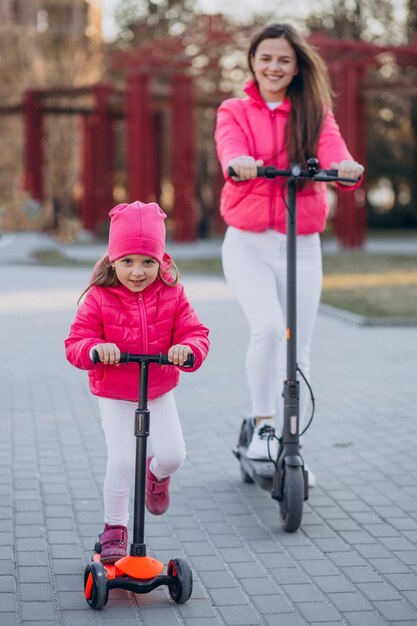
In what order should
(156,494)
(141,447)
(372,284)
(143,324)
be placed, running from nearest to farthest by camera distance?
(141,447)
(143,324)
(156,494)
(372,284)

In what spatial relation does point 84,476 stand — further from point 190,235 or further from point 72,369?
point 190,235

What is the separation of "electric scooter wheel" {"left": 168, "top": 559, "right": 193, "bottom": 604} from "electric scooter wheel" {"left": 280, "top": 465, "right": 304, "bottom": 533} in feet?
3.17

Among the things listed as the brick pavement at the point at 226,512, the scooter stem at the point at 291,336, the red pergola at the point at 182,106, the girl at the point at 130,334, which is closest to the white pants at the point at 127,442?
the girl at the point at 130,334

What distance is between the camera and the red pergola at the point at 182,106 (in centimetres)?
2750

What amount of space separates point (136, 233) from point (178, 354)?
47cm

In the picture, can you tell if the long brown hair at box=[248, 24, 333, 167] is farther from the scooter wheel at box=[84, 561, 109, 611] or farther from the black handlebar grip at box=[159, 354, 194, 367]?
the scooter wheel at box=[84, 561, 109, 611]

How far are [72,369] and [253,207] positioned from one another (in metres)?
4.81

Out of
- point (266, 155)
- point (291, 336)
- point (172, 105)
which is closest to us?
point (291, 336)

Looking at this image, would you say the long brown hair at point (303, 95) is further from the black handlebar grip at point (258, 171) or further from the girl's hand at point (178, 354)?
the girl's hand at point (178, 354)

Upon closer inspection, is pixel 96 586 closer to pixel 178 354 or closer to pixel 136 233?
pixel 178 354

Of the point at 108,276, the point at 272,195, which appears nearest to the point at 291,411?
the point at 272,195

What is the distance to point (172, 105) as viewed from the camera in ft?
98.6

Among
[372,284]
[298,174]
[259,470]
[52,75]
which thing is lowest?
[372,284]

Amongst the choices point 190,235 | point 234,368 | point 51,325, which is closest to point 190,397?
point 234,368
